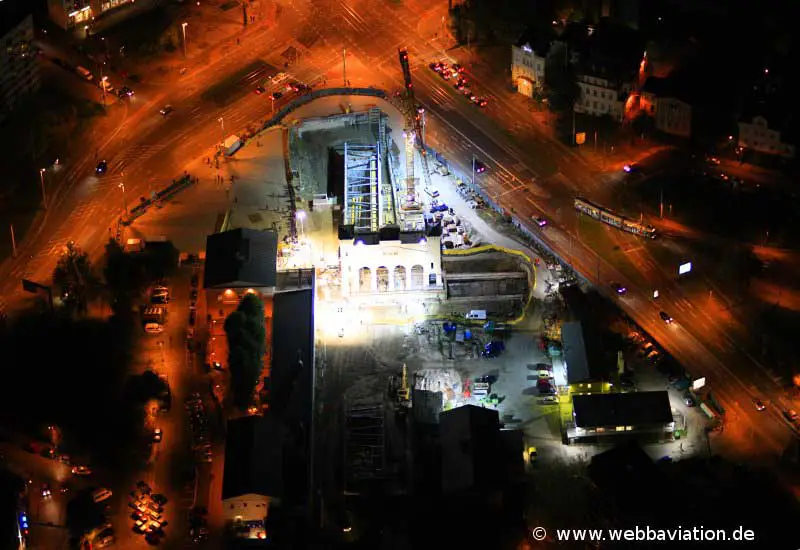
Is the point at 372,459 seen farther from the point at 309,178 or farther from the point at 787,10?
the point at 787,10

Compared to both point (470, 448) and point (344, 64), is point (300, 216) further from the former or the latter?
point (470, 448)

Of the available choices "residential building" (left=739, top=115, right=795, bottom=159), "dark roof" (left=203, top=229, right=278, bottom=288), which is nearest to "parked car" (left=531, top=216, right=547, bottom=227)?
"residential building" (left=739, top=115, right=795, bottom=159)

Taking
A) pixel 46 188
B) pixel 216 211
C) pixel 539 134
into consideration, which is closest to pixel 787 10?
pixel 539 134

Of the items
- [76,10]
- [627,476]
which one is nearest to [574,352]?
[627,476]

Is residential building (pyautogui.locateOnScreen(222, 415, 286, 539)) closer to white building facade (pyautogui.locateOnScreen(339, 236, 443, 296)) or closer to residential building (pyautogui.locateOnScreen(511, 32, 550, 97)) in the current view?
white building facade (pyautogui.locateOnScreen(339, 236, 443, 296))

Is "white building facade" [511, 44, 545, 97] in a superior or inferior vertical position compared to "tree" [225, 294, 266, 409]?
superior
